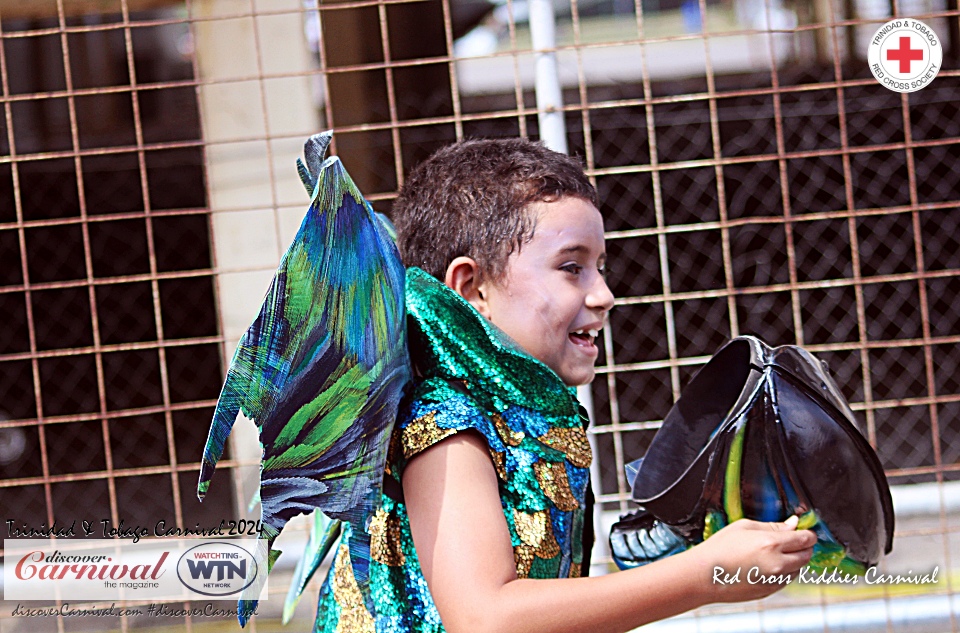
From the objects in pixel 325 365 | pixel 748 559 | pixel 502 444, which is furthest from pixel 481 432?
pixel 748 559

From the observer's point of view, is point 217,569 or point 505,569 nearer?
point 505,569

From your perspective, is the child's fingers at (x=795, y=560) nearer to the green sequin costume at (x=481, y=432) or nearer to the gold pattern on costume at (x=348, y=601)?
the green sequin costume at (x=481, y=432)

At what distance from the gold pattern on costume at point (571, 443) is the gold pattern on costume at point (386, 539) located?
0.57 feet

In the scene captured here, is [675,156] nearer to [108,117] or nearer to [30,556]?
[108,117]

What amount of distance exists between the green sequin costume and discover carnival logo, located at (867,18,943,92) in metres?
1.26

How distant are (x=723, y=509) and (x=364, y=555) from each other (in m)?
0.38

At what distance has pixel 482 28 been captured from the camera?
4.03 meters

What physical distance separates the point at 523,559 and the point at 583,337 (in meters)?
0.23

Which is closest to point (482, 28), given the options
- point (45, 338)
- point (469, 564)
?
point (45, 338)

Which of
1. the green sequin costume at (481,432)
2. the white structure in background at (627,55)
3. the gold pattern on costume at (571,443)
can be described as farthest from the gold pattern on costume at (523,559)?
the white structure in background at (627,55)

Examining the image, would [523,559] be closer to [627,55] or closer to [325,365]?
[325,365]

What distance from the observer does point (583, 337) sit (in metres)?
0.95

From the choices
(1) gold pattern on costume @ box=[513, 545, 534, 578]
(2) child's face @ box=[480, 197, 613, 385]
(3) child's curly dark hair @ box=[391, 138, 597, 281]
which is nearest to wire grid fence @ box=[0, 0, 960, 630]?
(3) child's curly dark hair @ box=[391, 138, 597, 281]

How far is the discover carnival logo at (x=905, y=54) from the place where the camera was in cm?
182
